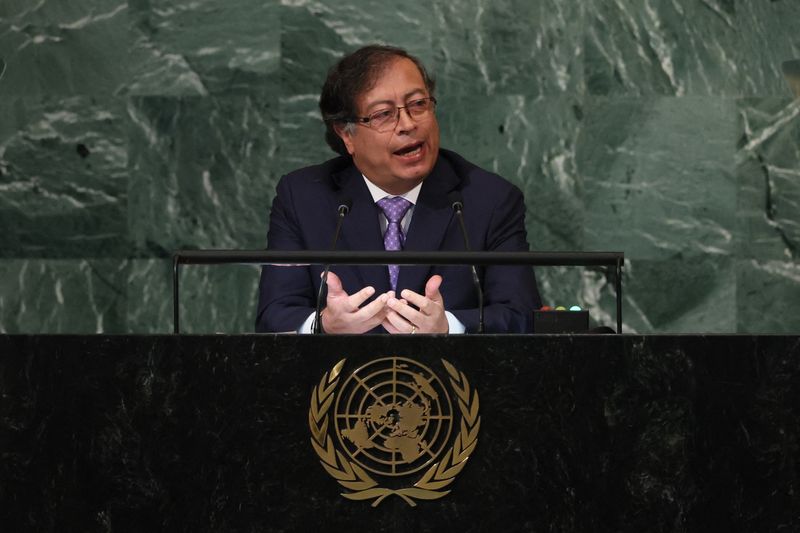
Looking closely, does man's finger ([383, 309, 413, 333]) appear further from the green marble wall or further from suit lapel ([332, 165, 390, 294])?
the green marble wall

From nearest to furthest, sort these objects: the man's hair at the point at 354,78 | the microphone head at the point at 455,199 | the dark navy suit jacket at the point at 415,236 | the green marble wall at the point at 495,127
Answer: the microphone head at the point at 455,199, the dark navy suit jacket at the point at 415,236, the man's hair at the point at 354,78, the green marble wall at the point at 495,127

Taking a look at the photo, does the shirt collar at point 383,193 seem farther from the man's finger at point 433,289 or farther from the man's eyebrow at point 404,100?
the man's finger at point 433,289

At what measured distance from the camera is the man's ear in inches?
136

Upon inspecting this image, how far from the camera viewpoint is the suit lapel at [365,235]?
10.8ft

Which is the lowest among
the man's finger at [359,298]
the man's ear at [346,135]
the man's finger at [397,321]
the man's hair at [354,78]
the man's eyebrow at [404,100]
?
the man's finger at [397,321]

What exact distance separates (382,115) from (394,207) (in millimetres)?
250

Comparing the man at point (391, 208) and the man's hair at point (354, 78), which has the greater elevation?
the man's hair at point (354, 78)

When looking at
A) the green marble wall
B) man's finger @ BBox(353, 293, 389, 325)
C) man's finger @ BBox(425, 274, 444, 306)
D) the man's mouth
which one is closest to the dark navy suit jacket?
the man's mouth
